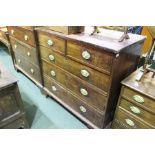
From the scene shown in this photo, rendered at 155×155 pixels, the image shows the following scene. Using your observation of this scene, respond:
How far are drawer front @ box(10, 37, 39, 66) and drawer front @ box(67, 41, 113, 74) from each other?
0.71 metres

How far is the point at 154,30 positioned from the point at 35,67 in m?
1.49

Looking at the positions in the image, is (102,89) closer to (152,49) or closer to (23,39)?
(152,49)

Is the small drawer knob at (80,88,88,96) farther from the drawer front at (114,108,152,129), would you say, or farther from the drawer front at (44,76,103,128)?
the drawer front at (114,108,152,129)

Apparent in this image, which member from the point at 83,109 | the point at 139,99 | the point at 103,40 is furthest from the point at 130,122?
the point at 103,40

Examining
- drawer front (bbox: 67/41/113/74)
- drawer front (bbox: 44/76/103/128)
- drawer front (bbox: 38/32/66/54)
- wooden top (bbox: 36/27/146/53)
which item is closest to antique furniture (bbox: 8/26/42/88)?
drawer front (bbox: 38/32/66/54)

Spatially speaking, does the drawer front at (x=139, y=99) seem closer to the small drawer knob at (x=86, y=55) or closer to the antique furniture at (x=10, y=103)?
the small drawer knob at (x=86, y=55)

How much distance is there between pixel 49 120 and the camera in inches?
69.2

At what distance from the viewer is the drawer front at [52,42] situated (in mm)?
1398

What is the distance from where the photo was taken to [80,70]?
1333 millimetres

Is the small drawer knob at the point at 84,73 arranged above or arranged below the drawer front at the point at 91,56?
A: below

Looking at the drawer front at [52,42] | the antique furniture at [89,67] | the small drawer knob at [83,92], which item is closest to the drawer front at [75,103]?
the antique furniture at [89,67]

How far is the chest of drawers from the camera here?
1.09 metres

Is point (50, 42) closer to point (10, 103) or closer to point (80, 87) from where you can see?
point (80, 87)

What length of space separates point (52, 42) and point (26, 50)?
72cm
